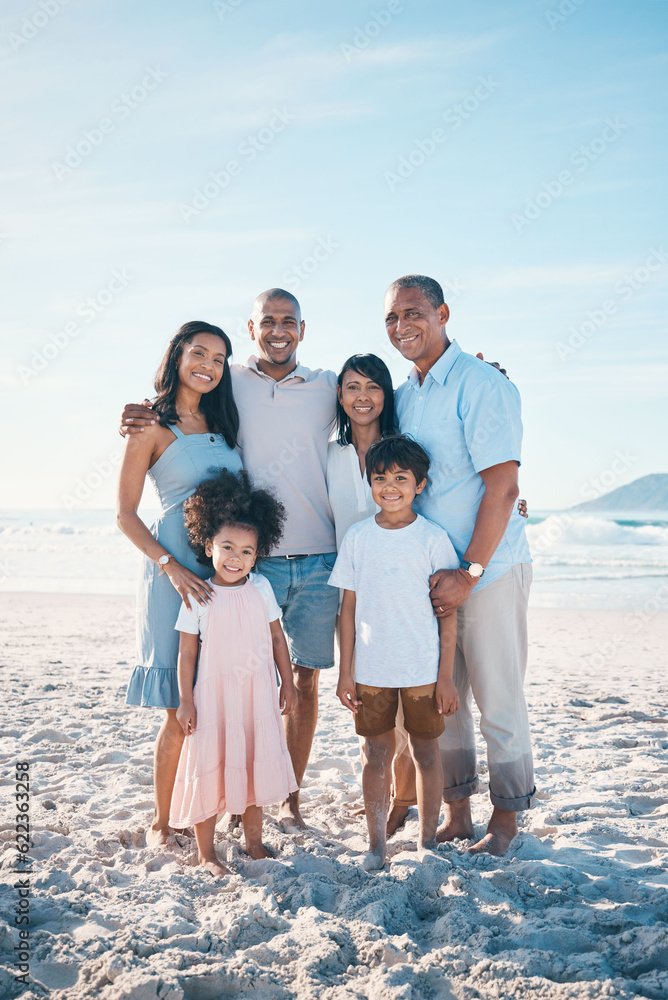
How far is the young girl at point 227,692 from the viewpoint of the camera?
2.90m

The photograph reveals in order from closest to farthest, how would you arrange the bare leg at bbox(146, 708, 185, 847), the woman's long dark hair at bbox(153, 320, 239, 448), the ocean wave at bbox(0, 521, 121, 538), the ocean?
the bare leg at bbox(146, 708, 185, 847) < the woman's long dark hair at bbox(153, 320, 239, 448) < the ocean < the ocean wave at bbox(0, 521, 121, 538)

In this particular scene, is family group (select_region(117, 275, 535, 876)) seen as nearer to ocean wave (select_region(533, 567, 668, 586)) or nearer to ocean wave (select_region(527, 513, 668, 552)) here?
ocean wave (select_region(533, 567, 668, 586))

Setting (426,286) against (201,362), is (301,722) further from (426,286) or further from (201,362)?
(426,286)

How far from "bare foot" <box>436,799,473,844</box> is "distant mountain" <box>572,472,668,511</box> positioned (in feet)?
107

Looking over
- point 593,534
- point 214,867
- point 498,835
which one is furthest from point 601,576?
point 214,867

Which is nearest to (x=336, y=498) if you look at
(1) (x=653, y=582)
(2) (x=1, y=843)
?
(2) (x=1, y=843)


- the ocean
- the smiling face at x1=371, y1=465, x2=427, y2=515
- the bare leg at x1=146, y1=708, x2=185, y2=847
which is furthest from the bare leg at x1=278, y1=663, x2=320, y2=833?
the ocean

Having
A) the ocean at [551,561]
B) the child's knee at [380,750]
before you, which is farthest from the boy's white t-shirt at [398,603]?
the ocean at [551,561]

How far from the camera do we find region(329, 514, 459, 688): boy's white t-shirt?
2873 mm

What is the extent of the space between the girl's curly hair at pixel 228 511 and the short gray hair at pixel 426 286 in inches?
43.7

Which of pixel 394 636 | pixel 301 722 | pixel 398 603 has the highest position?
pixel 398 603

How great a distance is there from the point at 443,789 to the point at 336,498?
1415mm

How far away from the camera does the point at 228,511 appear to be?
2994mm

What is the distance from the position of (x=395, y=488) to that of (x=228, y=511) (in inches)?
27.6
